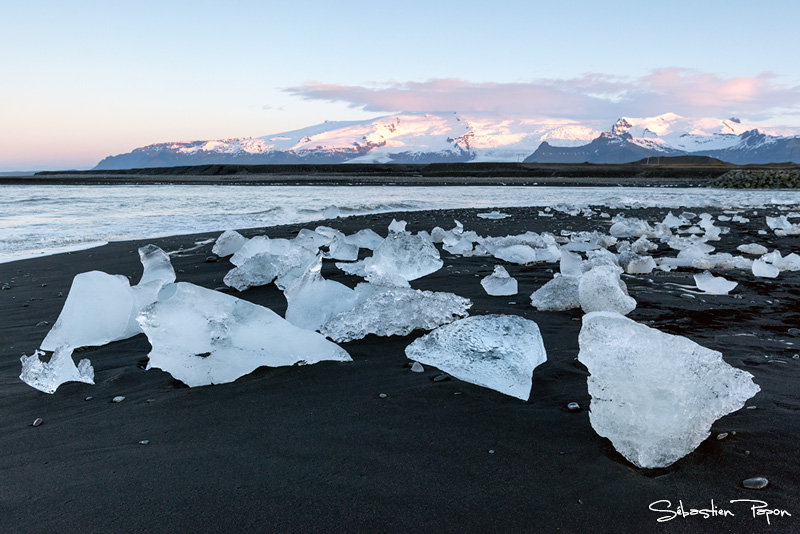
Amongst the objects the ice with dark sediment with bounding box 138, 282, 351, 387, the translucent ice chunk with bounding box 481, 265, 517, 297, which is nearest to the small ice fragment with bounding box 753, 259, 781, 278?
the translucent ice chunk with bounding box 481, 265, 517, 297

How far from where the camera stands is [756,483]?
56.1 inches

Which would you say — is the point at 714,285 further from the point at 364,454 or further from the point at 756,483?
the point at 364,454

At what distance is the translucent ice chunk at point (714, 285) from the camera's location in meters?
3.59

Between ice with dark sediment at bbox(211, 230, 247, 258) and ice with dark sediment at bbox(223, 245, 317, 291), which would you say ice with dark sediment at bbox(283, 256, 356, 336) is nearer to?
ice with dark sediment at bbox(223, 245, 317, 291)

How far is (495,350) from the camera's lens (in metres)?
2.21

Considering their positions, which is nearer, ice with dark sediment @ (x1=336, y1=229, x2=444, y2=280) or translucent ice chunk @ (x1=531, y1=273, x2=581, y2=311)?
translucent ice chunk @ (x1=531, y1=273, x2=581, y2=311)

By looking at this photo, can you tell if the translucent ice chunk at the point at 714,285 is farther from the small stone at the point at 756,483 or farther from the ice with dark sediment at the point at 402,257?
the small stone at the point at 756,483

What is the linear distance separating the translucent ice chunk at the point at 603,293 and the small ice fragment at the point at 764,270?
1845 mm

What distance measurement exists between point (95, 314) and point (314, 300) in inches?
44.5

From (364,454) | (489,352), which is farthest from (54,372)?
(489,352)

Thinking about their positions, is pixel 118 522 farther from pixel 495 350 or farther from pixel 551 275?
pixel 551 275

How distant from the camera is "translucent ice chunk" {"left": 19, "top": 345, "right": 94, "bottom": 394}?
7.19 feet

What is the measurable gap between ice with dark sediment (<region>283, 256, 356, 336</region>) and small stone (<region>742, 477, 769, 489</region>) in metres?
1.94

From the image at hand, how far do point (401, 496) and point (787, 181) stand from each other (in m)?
37.6
